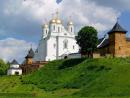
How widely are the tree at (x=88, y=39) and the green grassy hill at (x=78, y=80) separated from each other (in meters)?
3.38

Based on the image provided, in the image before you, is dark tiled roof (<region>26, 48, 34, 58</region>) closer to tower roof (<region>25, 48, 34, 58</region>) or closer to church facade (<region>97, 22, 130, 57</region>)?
tower roof (<region>25, 48, 34, 58</region>)

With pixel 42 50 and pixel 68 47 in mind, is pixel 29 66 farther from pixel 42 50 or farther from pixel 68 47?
pixel 68 47

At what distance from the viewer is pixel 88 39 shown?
8969cm

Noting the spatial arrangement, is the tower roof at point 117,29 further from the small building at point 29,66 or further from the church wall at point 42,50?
the church wall at point 42,50

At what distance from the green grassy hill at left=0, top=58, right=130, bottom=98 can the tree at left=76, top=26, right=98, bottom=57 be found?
338 cm

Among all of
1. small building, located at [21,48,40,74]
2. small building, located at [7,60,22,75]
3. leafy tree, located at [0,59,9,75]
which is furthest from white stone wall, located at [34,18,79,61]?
leafy tree, located at [0,59,9,75]

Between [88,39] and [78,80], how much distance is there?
2062cm

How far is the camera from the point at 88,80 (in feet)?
223

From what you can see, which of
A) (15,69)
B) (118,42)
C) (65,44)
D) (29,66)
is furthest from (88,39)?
(65,44)

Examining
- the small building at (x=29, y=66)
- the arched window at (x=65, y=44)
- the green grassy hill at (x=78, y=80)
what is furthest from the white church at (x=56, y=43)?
the green grassy hill at (x=78, y=80)

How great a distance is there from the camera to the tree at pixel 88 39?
8962cm

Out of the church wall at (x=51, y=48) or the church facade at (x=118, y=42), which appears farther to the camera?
the church wall at (x=51, y=48)

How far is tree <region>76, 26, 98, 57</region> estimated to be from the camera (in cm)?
8962

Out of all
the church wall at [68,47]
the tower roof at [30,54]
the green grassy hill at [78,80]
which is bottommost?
the green grassy hill at [78,80]
